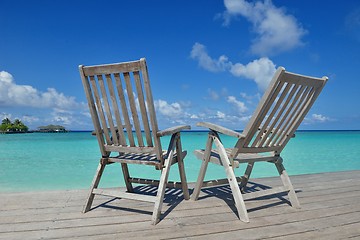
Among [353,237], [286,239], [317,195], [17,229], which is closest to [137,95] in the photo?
[17,229]

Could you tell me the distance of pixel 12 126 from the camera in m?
55.3

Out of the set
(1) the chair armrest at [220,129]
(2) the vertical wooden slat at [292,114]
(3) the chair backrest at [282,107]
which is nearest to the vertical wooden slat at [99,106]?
(1) the chair armrest at [220,129]

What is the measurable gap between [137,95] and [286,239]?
4.82 ft

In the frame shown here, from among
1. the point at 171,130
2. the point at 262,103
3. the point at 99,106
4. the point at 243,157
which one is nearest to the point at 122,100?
the point at 99,106

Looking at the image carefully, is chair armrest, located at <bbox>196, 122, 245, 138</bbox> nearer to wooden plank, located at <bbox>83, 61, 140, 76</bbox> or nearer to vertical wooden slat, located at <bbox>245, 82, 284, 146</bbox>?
vertical wooden slat, located at <bbox>245, 82, 284, 146</bbox>

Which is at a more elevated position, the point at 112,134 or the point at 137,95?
the point at 137,95

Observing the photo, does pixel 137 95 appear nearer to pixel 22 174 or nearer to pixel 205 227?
pixel 205 227

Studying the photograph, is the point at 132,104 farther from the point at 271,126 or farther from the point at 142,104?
the point at 271,126

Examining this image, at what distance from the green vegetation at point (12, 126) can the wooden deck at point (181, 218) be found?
6026 cm

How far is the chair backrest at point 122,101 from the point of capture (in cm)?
190

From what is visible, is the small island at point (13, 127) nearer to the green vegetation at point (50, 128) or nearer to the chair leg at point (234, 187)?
the green vegetation at point (50, 128)

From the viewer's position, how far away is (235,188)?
2.10m

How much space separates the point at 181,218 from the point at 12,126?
65.2m

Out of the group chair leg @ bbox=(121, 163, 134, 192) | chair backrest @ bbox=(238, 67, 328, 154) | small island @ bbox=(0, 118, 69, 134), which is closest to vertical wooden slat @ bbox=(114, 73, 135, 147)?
chair leg @ bbox=(121, 163, 134, 192)
